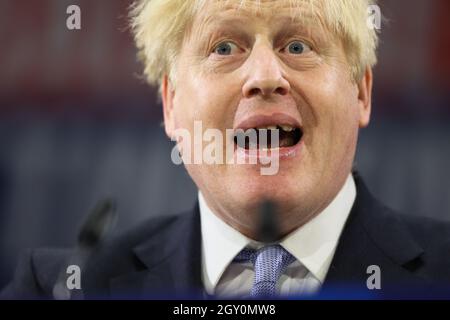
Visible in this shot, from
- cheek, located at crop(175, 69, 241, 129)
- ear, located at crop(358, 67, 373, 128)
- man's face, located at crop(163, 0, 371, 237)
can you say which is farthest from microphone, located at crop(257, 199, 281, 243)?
ear, located at crop(358, 67, 373, 128)

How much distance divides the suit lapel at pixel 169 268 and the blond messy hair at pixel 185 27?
0.98 ft

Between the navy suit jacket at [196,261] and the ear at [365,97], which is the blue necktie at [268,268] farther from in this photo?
the ear at [365,97]

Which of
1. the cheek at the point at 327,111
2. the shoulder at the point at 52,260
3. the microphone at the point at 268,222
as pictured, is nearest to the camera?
the microphone at the point at 268,222

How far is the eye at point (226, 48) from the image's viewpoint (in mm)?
1328

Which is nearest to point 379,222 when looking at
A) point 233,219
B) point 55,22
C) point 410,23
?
point 233,219

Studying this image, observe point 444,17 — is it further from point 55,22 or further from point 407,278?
point 55,22

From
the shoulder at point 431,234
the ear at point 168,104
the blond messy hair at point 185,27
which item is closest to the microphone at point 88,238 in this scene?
the ear at point 168,104

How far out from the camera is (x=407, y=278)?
4.29 ft

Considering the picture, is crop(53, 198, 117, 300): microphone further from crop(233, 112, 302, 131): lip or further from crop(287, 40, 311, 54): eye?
crop(287, 40, 311, 54): eye

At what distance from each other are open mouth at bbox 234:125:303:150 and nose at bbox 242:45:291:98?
0.06 m

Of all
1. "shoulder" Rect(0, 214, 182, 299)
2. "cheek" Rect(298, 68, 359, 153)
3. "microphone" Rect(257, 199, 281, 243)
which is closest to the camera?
"microphone" Rect(257, 199, 281, 243)

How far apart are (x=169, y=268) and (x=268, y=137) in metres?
Answer: 0.31

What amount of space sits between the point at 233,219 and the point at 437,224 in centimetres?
37

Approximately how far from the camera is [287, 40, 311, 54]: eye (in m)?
1.31
